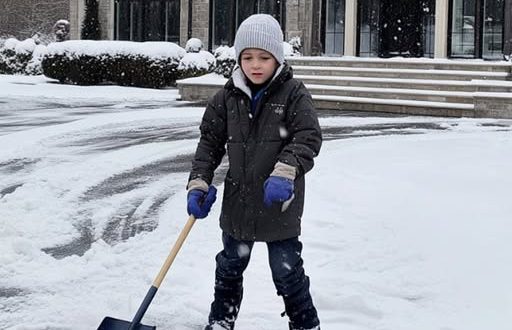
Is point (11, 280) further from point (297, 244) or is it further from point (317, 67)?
point (317, 67)

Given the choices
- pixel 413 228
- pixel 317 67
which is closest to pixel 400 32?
pixel 317 67

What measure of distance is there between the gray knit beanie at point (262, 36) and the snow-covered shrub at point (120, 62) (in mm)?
18445

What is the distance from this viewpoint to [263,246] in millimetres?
5363

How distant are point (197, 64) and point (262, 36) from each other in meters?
17.8

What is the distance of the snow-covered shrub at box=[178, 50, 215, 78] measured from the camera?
20984 millimetres

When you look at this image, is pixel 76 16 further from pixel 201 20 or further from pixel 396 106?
pixel 396 106

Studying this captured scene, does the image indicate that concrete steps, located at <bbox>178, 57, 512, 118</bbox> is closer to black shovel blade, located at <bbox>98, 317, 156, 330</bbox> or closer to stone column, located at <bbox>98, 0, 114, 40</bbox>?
stone column, located at <bbox>98, 0, 114, 40</bbox>

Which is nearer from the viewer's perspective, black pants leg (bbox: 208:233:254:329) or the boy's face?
the boy's face

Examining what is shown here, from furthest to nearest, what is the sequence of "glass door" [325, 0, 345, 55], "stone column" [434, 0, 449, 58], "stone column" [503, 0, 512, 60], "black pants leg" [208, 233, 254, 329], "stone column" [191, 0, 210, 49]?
"stone column" [191, 0, 210, 49], "glass door" [325, 0, 345, 55], "stone column" [434, 0, 449, 58], "stone column" [503, 0, 512, 60], "black pants leg" [208, 233, 254, 329]

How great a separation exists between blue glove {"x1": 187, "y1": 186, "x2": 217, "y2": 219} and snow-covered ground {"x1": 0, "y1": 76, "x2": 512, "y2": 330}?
80 centimetres

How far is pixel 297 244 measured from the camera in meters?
3.56

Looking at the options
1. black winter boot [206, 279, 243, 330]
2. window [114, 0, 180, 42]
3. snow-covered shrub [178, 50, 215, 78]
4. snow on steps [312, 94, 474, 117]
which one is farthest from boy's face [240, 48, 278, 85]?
window [114, 0, 180, 42]

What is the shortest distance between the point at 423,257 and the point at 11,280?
2.73 metres

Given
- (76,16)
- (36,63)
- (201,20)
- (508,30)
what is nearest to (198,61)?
(201,20)
